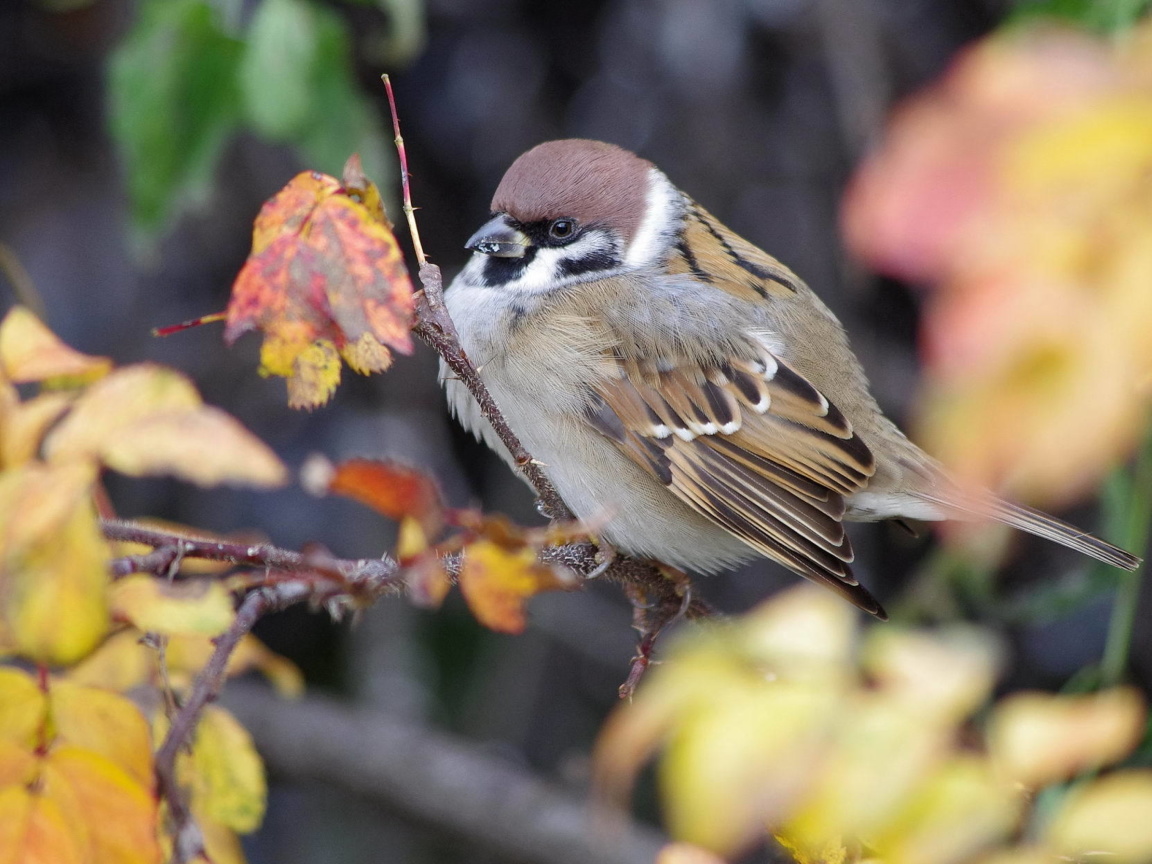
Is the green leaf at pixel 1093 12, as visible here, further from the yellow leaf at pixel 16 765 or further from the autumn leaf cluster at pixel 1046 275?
the yellow leaf at pixel 16 765

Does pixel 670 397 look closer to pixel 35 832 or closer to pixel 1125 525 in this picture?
pixel 1125 525

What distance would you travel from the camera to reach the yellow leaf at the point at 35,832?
105cm

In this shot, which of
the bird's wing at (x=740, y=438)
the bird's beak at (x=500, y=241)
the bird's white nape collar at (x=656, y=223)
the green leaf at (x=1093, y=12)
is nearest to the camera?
the green leaf at (x=1093, y=12)

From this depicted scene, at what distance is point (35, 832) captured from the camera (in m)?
1.06

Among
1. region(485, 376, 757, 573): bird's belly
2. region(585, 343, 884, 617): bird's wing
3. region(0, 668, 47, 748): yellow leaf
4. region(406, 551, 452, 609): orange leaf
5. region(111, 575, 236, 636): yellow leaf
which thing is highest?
region(406, 551, 452, 609): orange leaf

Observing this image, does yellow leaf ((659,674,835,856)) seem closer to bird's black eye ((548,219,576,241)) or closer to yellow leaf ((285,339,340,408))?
yellow leaf ((285,339,340,408))

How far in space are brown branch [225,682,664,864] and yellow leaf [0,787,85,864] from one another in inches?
73.0

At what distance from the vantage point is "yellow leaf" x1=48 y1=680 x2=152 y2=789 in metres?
1.15

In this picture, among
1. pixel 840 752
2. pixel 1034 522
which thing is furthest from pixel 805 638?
pixel 1034 522

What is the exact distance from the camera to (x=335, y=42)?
7.61 ft

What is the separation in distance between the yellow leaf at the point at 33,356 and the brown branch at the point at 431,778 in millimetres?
1909

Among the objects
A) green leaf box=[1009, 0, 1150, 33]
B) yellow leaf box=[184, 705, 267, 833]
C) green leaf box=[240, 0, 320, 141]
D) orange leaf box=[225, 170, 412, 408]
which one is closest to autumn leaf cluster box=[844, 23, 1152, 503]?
orange leaf box=[225, 170, 412, 408]

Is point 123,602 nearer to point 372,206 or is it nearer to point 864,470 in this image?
point 372,206

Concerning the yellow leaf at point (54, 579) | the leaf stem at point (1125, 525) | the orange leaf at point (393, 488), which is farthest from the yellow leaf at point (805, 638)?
the leaf stem at point (1125, 525)
